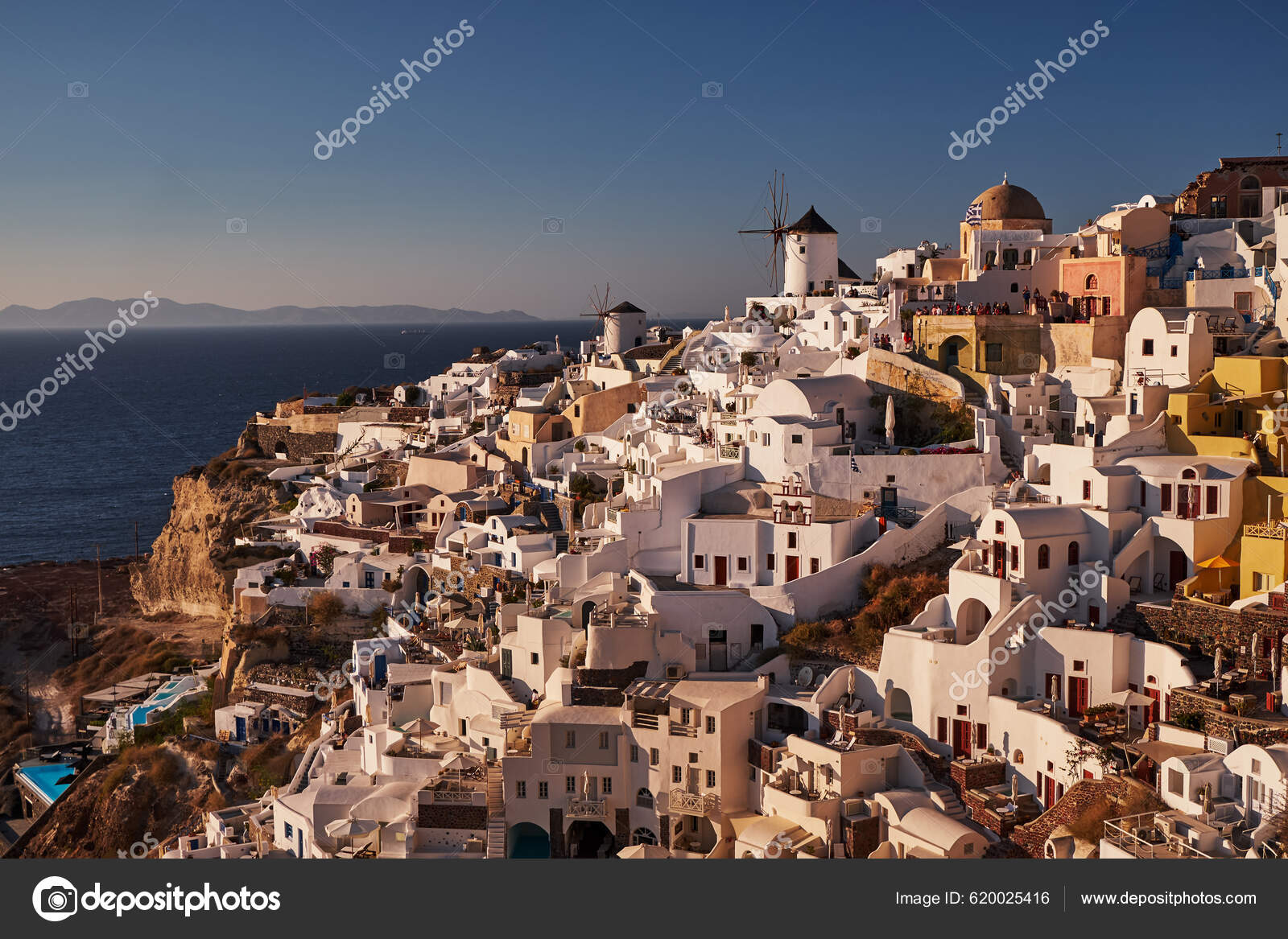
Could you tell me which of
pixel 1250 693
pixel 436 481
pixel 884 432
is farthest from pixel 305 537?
pixel 1250 693

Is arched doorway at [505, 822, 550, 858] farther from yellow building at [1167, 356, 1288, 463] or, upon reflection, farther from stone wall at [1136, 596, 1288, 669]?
yellow building at [1167, 356, 1288, 463]

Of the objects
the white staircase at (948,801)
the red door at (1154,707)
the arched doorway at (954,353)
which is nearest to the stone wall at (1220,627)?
the red door at (1154,707)

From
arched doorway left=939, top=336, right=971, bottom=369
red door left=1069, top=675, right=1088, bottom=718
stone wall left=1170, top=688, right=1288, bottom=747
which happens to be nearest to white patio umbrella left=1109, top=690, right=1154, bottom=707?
red door left=1069, top=675, right=1088, bottom=718

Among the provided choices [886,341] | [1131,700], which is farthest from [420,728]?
[886,341]

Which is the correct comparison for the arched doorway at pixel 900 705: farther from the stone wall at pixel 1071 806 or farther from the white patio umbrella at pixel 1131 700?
the stone wall at pixel 1071 806

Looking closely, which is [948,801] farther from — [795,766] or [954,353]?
[954,353]
